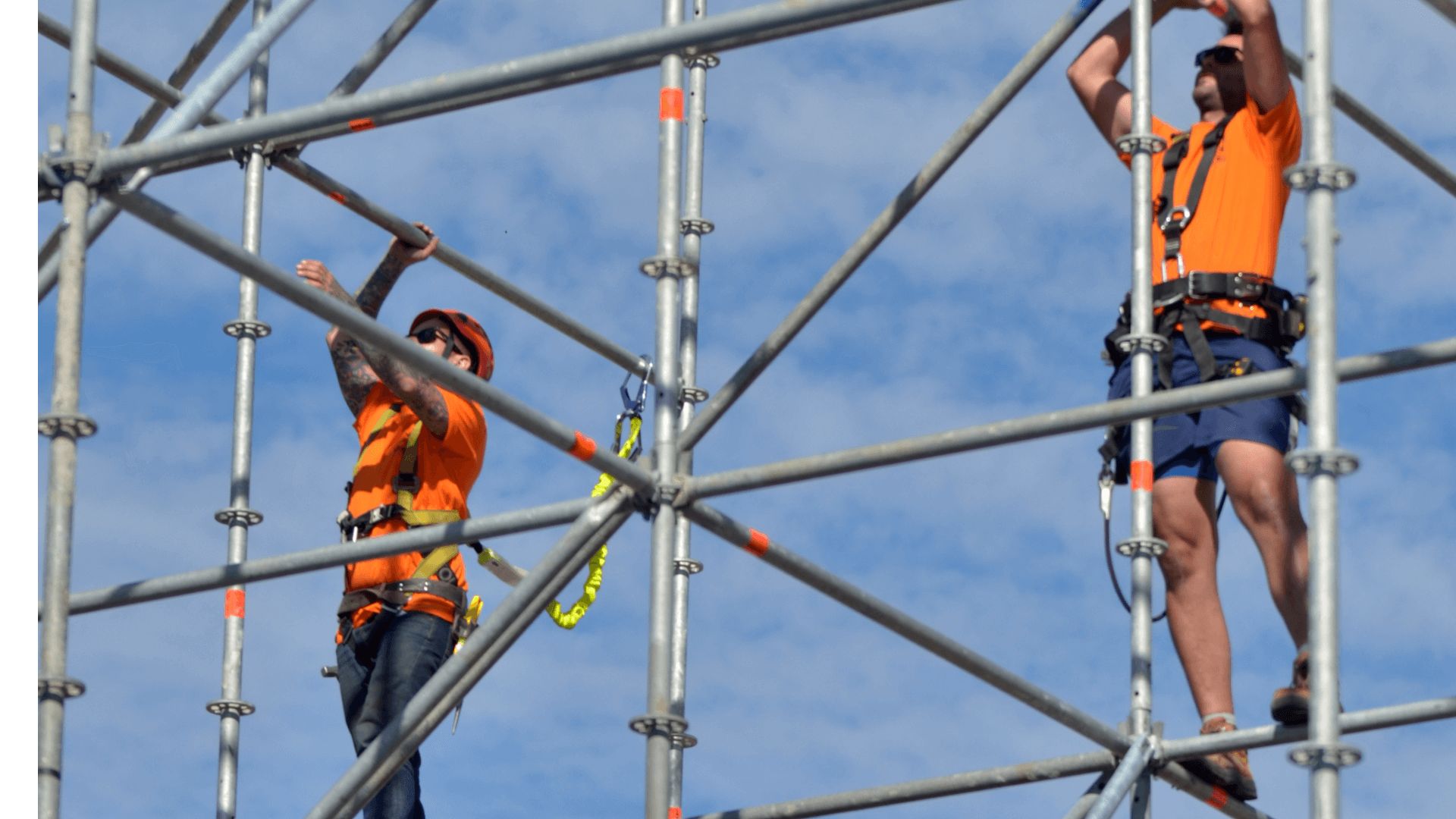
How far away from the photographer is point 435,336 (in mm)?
9656

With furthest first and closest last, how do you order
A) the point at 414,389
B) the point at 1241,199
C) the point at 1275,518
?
the point at 414,389, the point at 1241,199, the point at 1275,518

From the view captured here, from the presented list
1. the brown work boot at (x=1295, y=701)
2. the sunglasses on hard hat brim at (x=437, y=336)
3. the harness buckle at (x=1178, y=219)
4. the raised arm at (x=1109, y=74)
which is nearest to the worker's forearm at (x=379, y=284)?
the sunglasses on hard hat brim at (x=437, y=336)

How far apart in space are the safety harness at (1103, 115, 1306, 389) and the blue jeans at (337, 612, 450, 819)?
8.94ft

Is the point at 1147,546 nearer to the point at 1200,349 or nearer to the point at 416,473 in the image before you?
the point at 1200,349

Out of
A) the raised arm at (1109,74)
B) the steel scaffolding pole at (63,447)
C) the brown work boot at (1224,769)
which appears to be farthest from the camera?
the raised arm at (1109,74)

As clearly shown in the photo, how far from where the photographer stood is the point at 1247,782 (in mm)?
8375

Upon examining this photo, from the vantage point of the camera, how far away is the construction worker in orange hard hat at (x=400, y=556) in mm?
8938

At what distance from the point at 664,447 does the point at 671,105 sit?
1.20 metres

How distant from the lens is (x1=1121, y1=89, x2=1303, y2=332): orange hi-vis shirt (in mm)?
8789

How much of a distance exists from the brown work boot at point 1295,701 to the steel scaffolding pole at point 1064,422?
1032mm

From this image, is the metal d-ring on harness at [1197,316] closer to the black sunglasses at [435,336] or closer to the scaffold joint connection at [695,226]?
the scaffold joint connection at [695,226]

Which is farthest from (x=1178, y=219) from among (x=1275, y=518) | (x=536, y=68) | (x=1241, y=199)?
(x=536, y=68)

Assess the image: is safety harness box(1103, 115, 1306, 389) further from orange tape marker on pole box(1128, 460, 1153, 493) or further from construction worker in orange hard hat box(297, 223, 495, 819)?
construction worker in orange hard hat box(297, 223, 495, 819)
